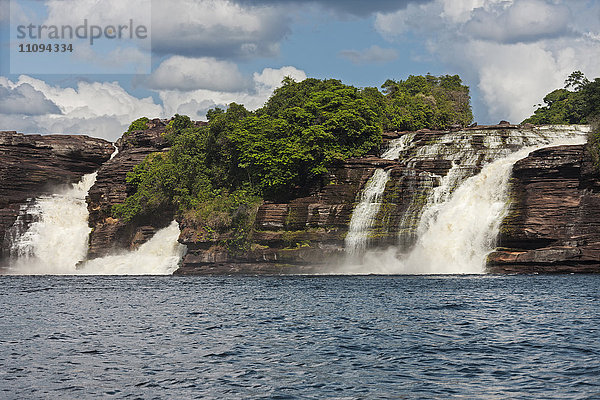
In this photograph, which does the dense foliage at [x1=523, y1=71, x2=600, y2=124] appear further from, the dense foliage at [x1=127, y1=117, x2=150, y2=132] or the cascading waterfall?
the dense foliage at [x1=127, y1=117, x2=150, y2=132]

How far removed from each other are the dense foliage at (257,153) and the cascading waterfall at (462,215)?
1249 cm

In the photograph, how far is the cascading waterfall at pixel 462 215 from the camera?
6166cm

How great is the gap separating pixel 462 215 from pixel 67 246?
5662cm

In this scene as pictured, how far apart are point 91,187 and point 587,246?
71422 mm

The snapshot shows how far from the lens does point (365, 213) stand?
70562mm

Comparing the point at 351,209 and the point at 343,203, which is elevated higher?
the point at 343,203

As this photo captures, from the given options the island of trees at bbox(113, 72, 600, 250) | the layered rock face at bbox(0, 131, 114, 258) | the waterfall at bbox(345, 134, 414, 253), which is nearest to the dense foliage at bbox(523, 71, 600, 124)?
the island of trees at bbox(113, 72, 600, 250)

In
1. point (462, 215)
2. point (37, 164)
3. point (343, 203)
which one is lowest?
point (462, 215)

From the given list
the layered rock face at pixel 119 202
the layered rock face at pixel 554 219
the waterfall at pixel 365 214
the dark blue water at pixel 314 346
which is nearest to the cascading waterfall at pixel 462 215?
the waterfall at pixel 365 214

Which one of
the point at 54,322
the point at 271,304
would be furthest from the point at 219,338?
the point at 271,304

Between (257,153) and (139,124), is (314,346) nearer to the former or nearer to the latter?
(257,153)

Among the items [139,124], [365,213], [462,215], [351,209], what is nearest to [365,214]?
[365,213]

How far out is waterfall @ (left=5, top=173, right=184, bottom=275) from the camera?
287ft

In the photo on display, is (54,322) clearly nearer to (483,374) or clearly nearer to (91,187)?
(483,374)
